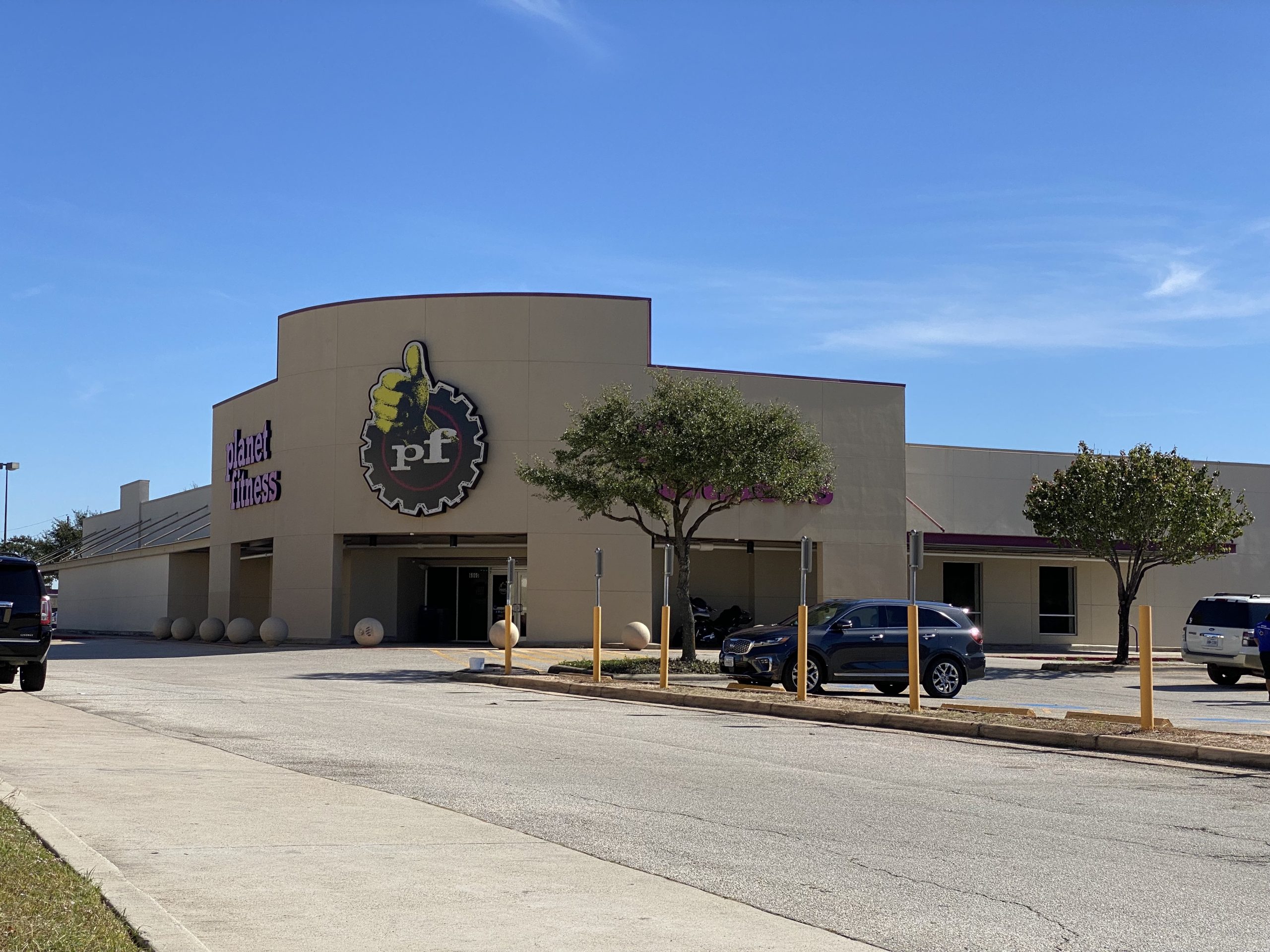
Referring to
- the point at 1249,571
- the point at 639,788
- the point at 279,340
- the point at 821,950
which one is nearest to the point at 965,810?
the point at 639,788

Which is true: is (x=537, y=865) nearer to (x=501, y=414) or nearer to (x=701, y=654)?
(x=701, y=654)

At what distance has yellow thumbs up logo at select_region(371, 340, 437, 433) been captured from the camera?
42250mm

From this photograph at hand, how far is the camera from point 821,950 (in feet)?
19.4

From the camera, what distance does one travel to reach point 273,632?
4197 cm

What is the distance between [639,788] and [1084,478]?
92.1ft

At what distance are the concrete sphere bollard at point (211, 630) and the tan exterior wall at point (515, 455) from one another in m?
3.17

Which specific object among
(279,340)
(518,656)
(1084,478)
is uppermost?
(279,340)

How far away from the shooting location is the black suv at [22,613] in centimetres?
1969

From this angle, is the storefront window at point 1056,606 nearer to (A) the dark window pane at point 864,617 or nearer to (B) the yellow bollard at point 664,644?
(A) the dark window pane at point 864,617

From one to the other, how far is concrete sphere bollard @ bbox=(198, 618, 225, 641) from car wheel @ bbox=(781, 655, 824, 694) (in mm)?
29192

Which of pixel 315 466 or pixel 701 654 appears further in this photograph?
pixel 315 466

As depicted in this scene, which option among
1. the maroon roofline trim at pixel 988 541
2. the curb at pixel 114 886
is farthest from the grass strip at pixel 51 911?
the maroon roofline trim at pixel 988 541

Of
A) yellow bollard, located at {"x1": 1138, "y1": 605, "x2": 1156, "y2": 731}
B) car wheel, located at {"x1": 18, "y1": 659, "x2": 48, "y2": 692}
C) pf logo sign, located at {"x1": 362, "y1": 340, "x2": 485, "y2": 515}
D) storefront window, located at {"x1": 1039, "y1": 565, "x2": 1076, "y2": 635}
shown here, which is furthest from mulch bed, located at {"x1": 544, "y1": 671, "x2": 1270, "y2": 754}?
storefront window, located at {"x1": 1039, "y1": 565, "x2": 1076, "y2": 635}

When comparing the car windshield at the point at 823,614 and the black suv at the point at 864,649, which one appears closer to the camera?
the black suv at the point at 864,649
